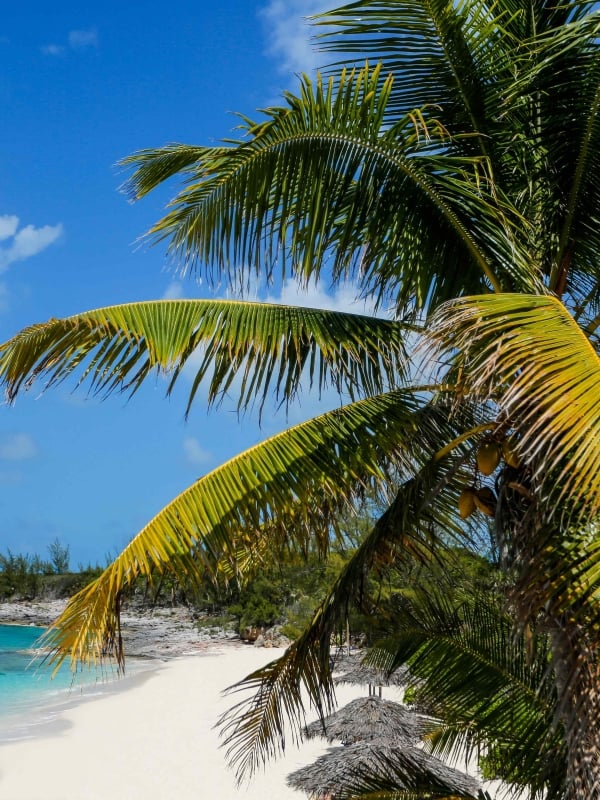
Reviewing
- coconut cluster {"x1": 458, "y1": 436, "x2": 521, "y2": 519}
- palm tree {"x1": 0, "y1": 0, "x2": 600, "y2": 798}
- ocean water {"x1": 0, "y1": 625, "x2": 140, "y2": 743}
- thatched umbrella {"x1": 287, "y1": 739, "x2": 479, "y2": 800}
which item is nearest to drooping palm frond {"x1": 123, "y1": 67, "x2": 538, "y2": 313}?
palm tree {"x1": 0, "y1": 0, "x2": 600, "y2": 798}

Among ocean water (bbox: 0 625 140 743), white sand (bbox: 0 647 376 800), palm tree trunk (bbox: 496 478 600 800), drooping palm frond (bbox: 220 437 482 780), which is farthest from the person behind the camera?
ocean water (bbox: 0 625 140 743)

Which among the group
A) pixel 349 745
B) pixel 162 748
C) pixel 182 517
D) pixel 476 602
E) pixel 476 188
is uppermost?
pixel 476 188

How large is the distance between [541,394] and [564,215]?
7.20 ft

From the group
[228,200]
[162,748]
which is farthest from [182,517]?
[162,748]

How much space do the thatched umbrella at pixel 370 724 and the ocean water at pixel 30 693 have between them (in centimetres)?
481

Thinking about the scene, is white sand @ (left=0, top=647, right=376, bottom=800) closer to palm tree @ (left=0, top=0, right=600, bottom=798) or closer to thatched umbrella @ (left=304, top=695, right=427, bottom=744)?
thatched umbrella @ (left=304, top=695, right=427, bottom=744)

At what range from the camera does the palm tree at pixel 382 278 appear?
368 cm

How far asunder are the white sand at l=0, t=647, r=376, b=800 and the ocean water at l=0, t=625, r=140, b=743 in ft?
2.32

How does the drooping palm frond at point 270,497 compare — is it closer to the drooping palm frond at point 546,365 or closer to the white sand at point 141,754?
the drooping palm frond at point 546,365

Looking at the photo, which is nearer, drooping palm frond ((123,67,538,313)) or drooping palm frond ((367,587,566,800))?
drooping palm frond ((123,67,538,313))

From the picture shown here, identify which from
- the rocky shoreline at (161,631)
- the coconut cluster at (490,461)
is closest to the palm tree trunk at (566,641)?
the coconut cluster at (490,461)

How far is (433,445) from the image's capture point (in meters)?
4.18

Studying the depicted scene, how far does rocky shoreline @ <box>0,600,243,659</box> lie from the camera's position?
31.1 metres

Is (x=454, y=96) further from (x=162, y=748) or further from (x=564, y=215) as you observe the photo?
(x=162, y=748)
